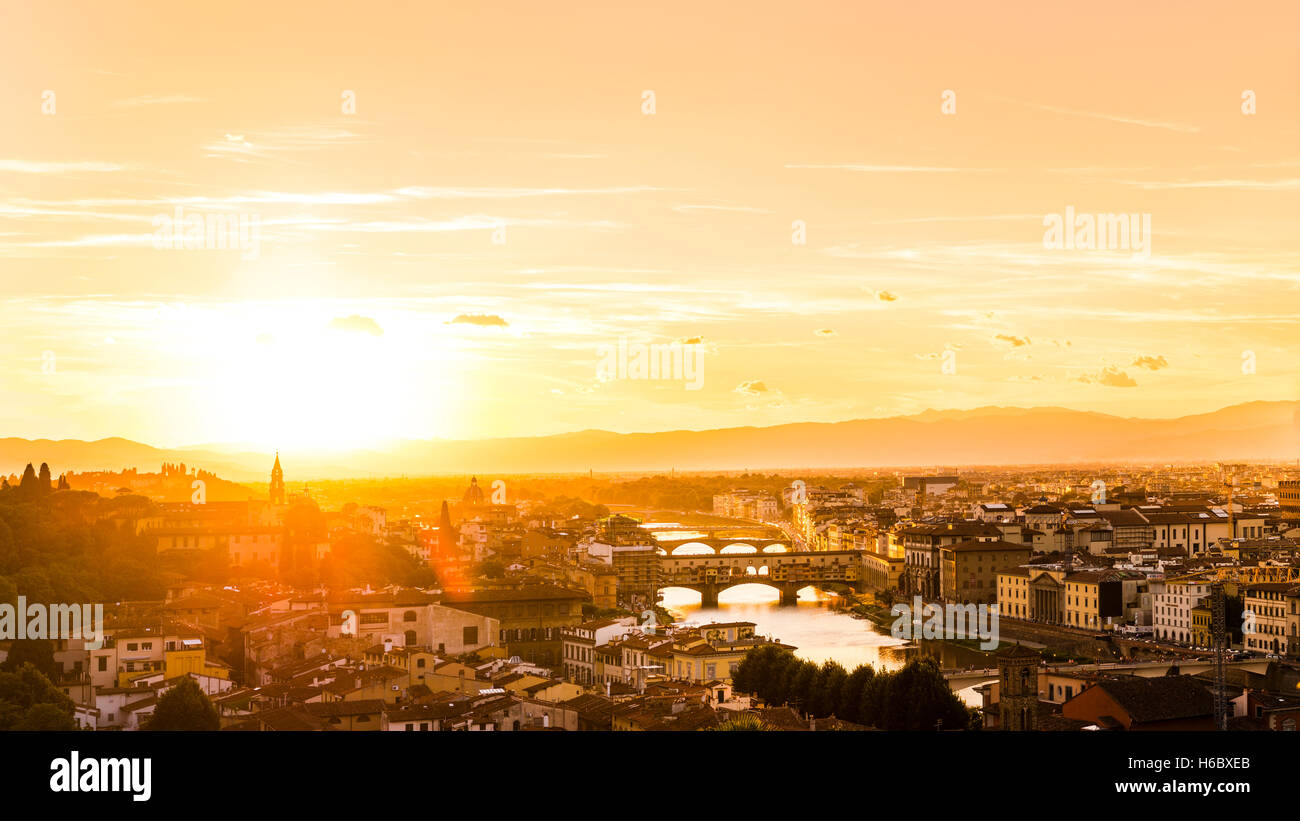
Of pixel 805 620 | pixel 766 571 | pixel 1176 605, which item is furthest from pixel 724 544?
pixel 1176 605

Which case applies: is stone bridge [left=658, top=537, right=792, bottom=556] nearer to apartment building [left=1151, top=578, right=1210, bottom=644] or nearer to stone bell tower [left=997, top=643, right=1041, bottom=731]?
apartment building [left=1151, top=578, right=1210, bottom=644]

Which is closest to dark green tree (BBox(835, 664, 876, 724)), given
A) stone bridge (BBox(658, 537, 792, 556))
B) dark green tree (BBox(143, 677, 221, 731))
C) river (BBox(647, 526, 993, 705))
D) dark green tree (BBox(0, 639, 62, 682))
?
river (BBox(647, 526, 993, 705))

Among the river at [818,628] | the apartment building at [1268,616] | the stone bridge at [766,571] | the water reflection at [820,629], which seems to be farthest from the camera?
the stone bridge at [766,571]

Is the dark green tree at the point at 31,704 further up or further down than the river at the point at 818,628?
further up

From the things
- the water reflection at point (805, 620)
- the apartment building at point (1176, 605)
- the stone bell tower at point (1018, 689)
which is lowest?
the water reflection at point (805, 620)

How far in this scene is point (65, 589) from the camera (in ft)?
39.6

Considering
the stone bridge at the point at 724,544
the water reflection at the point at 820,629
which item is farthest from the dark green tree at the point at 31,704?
the stone bridge at the point at 724,544

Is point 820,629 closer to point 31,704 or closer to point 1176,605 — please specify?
point 1176,605

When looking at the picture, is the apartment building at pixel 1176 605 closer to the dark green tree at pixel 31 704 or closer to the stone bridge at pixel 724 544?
the dark green tree at pixel 31 704

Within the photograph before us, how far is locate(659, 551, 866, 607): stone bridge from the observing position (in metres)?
25.1

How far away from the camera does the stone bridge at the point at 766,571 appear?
25.1 metres

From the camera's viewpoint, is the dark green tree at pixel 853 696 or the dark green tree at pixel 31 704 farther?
the dark green tree at pixel 853 696

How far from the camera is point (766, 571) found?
1070 inches
